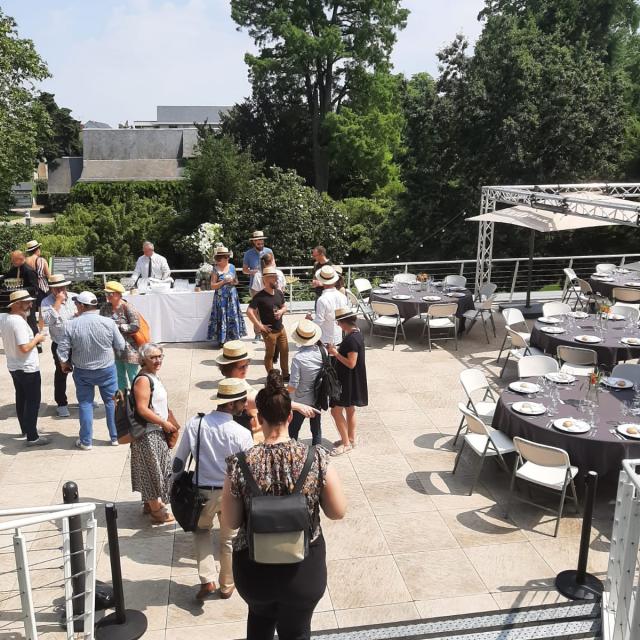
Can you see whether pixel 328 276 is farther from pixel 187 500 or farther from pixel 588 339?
Result: pixel 187 500

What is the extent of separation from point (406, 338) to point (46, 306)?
5.78 meters

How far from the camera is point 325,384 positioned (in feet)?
19.9

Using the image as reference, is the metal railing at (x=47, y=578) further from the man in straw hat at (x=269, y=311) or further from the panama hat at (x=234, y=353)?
the man in straw hat at (x=269, y=311)

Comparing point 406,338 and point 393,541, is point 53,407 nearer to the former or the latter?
point 393,541

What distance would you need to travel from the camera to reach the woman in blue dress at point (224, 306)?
9914 mm

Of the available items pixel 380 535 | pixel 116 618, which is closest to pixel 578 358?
pixel 380 535

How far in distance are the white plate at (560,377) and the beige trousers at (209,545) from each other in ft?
13.3

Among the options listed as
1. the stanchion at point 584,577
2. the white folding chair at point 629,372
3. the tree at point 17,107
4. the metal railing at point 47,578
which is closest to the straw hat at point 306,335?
the metal railing at point 47,578

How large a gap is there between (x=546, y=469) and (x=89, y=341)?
4447 millimetres

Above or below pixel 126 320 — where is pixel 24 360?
below

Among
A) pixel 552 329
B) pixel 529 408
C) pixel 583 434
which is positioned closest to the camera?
pixel 583 434

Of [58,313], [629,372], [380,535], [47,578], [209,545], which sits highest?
[58,313]

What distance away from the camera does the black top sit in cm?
815

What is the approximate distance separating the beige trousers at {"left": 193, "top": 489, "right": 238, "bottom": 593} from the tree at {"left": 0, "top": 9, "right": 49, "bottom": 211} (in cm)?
Answer: 1956
